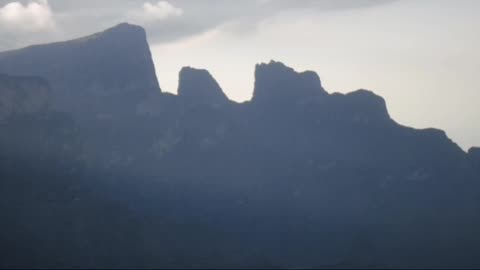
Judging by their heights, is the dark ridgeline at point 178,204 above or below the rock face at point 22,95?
below

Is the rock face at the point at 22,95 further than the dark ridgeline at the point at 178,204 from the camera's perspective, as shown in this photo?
Yes

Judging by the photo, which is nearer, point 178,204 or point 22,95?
point 22,95

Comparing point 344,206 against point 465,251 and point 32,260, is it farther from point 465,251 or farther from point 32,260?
point 32,260

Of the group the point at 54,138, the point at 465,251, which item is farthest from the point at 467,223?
the point at 54,138

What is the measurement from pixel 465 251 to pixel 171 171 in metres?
62.2

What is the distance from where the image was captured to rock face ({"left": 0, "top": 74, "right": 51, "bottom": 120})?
591 ft

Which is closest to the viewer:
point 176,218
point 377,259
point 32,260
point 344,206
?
point 32,260

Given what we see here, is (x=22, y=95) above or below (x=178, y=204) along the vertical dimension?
above

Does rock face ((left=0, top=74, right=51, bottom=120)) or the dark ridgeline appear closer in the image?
the dark ridgeline

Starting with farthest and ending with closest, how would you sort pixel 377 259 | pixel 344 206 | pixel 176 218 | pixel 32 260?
pixel 344 206 → pixel 176 218 → pixel 377 259 → pixel 32 260

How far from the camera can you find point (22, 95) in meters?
181

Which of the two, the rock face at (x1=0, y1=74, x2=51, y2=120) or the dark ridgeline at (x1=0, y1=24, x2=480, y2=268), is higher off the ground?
the rock face at (x1=0, y1=74, x2=51, y2=120)

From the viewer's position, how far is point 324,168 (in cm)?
19975

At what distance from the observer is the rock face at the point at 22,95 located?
180 m
